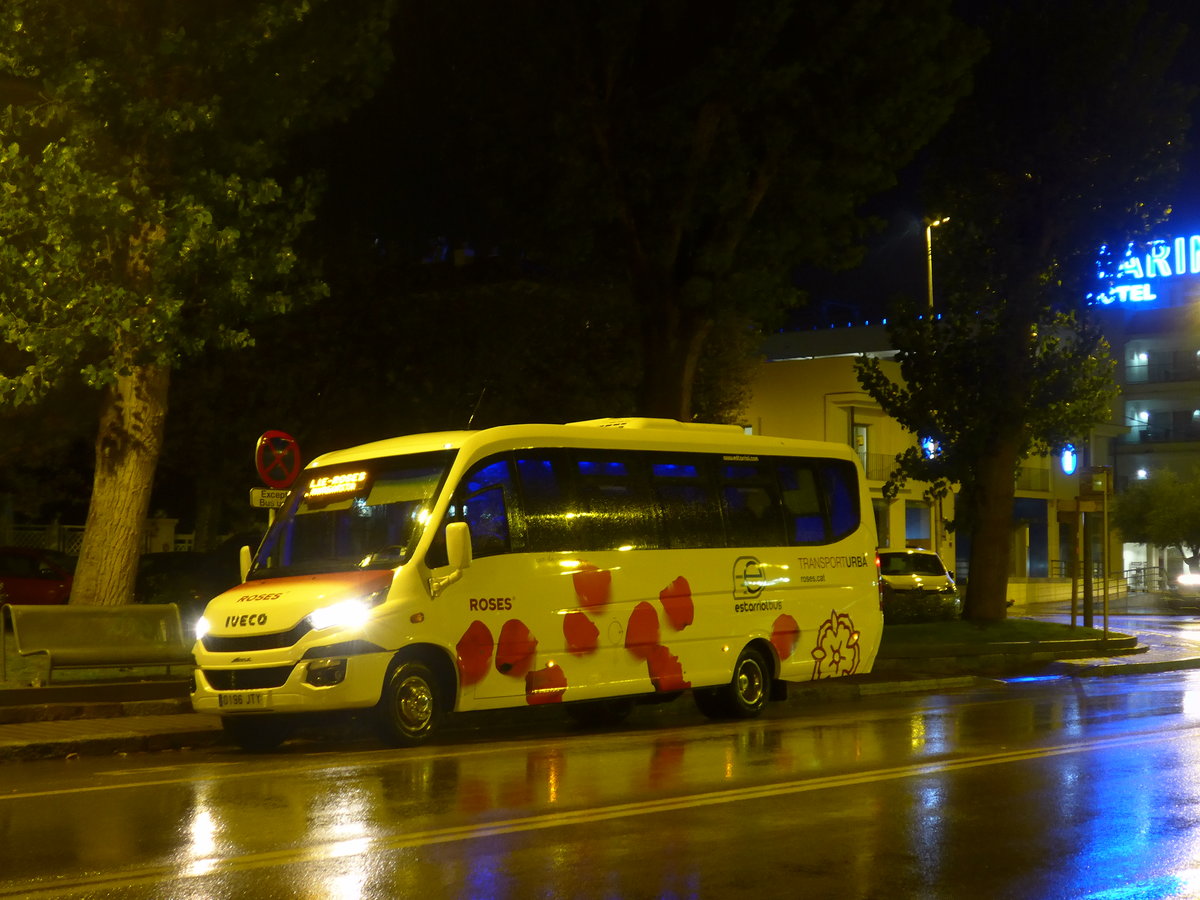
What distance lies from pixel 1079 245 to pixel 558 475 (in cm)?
1799

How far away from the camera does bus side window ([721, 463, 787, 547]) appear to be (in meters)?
16.2

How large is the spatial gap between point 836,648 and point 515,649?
15.7 feet

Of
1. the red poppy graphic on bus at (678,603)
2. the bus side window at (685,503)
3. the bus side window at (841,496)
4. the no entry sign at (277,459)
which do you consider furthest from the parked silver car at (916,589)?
the no entry sign at (277,459)

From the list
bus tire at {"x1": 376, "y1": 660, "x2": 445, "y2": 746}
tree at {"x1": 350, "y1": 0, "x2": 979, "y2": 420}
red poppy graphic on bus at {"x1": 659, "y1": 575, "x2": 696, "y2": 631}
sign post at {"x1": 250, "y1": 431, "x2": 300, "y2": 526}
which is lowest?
bus tire at {"x1": 376, "y1": 660, "x2": 445, "y2": 746}

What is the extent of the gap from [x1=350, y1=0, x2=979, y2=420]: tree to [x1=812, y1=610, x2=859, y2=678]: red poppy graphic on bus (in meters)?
5.96

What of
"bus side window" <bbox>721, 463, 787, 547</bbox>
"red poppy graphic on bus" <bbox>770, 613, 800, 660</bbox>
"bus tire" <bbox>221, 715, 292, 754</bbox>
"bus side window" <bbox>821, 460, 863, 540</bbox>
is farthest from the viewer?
"bus side window" <bbox>821, 460, 863, 540</bbox>

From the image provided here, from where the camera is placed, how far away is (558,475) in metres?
14.6

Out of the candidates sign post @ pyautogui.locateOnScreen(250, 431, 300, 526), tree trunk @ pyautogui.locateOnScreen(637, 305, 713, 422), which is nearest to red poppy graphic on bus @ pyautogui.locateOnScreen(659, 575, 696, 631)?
sign post @ pyautogui.locateOnScreen(250, 431, 300, 526)

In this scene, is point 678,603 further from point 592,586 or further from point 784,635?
point 784,635

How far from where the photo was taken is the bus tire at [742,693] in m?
16.0

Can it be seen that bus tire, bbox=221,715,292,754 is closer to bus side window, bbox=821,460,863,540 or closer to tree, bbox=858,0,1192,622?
bus side window, bbox=821,460,863,540

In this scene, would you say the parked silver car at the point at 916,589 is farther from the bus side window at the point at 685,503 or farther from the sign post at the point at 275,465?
the sign post at the point at 275,465

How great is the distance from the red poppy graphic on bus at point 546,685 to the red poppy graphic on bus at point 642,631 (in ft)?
2.87

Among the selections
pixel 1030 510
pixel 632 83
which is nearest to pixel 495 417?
pixel 632 83
